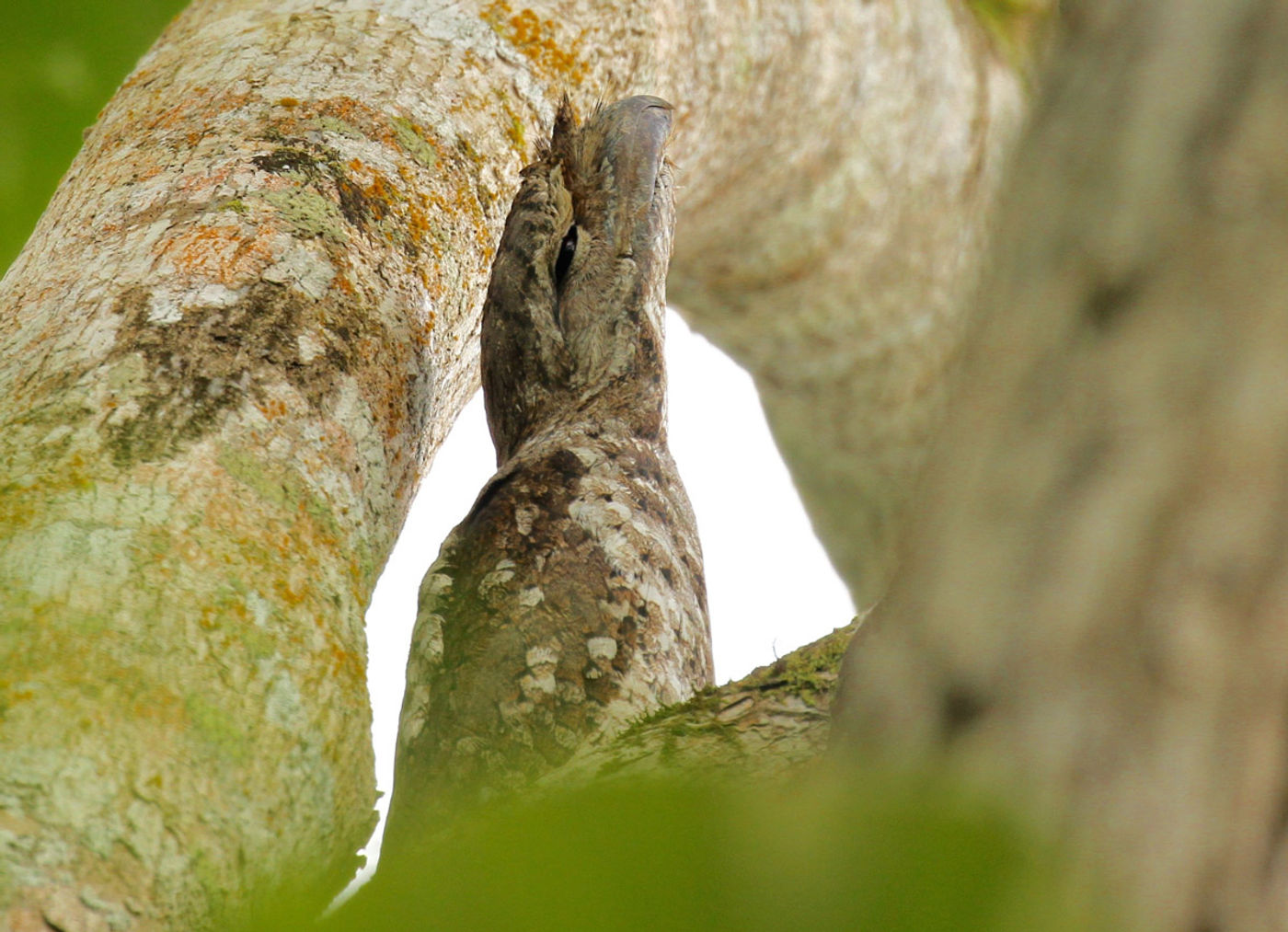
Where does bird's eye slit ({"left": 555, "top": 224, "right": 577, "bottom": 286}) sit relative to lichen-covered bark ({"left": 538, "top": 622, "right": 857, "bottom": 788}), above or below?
above

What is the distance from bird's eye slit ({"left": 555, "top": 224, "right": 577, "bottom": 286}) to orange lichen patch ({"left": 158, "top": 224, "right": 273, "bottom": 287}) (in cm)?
68

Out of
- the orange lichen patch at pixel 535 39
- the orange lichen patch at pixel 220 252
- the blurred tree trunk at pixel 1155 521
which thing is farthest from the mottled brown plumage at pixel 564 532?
the blurred tree trunk at pixel 1155 521

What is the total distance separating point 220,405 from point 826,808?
4.62ft

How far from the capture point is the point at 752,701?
1434mm

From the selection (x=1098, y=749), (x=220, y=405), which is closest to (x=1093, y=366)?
(x=1098, y=749)

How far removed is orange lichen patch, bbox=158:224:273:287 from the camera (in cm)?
172

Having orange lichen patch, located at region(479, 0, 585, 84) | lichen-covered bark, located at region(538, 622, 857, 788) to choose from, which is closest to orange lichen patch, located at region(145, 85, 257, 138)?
orange lichen patch, located at region(479, 0, 585, 84)

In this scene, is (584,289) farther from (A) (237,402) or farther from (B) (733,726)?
(B) (733,726)

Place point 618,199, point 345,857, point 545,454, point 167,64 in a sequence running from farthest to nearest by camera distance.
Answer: point 618,199 → point 167,64 → point 545,454 → point 345,857

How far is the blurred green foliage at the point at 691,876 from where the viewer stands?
0.84 ft

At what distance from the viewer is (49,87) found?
1.97m

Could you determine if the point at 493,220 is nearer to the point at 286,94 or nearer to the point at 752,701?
the point at 286,94

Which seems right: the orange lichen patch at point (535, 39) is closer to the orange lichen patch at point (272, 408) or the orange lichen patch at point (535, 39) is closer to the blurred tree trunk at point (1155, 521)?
the orange lichen patch at point (272, 408)

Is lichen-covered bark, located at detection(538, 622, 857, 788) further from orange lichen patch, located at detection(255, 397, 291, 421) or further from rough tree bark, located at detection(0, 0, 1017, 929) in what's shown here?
orange lichen patch, located at detection(255, 397, 291, 421)
